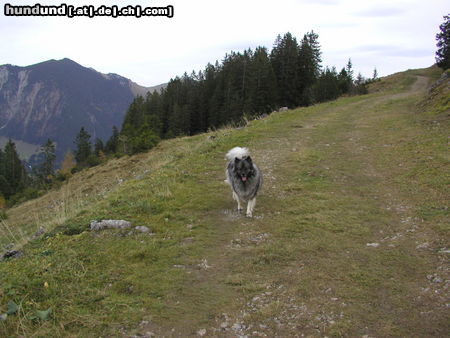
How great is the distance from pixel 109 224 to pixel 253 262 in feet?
10.9

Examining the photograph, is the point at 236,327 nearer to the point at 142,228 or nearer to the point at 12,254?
the point at 142,228

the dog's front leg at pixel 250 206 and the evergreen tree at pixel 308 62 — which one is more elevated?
the evergreen tree at pixel 308 62

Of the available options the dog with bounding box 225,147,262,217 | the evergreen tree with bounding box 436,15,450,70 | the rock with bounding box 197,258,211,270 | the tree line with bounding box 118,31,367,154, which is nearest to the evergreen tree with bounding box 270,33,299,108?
the tree line with bounding box 118,31,367,154

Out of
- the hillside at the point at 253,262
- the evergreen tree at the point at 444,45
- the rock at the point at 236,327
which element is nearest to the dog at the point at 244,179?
the hillside at the point at 253,262

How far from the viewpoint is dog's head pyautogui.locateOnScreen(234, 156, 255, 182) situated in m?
8.07

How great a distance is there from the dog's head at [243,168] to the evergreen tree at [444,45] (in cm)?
5820

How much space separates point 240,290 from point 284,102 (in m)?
52.0

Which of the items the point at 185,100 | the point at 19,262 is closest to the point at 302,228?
the point at 19,262

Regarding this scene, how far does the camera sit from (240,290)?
5035 mm

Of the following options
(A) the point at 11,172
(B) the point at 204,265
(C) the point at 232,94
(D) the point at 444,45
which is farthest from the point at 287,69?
(A) the point at 11,172

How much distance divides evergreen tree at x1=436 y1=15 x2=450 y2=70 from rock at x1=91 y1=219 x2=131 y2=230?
61.0 meters

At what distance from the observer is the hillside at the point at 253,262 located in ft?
14.0

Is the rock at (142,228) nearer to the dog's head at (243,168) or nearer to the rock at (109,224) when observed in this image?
the rock at (109,224)

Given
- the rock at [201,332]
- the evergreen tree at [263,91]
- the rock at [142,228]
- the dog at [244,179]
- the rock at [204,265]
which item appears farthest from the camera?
the evergreen tree at [263,91]
